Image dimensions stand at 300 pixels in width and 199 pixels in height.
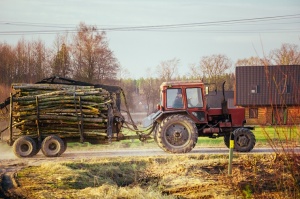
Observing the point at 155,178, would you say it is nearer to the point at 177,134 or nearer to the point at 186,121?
the point at 177,134

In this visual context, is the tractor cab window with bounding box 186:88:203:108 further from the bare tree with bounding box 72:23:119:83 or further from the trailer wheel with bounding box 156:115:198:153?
the bare tree with bounding box 72:23:119:83

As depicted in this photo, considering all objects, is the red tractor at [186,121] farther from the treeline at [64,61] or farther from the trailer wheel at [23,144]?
the treeline at [64,61]

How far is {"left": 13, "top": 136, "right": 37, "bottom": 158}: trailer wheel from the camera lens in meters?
18.5

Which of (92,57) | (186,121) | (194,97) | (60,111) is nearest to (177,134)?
(186,121)

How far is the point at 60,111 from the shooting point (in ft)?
61.3

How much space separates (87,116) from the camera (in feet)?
61.5

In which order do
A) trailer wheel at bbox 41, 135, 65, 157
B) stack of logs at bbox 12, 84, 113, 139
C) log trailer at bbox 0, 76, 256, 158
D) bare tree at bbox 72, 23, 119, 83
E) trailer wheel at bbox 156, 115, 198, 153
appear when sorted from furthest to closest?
bare tree at bbox 72, 23, 119, 83 < stack of logs at bbox 12, 84, 113, 139 < trailer wheel at bbox 41, 135, 65, 157 < log trailer at bbox 0, 76, 256, 158 < trailer wheel at bbox 156, 115, 198, 153

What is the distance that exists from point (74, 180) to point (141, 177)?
266 cm

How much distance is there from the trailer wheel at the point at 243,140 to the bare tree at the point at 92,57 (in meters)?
25.3

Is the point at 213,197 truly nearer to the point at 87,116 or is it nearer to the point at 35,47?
the point at 87,116

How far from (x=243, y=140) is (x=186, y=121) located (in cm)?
238

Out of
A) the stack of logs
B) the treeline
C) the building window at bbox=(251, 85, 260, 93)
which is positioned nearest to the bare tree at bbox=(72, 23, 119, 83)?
the treeline

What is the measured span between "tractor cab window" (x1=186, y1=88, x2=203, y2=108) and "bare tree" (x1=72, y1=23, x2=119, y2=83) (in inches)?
975

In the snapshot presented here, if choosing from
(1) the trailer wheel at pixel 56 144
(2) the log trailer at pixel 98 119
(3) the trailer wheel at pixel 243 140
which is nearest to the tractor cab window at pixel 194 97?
(2) the log trailer at pixel 98 119
